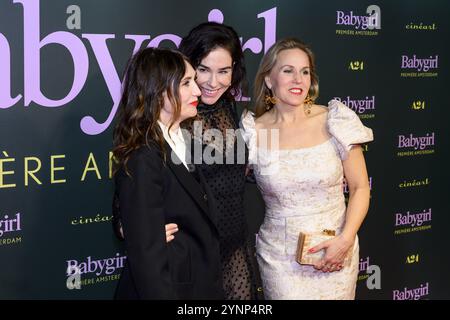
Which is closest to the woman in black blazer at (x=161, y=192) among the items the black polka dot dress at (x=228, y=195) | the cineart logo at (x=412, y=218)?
the black polka dot dress at (x=228, y=195)

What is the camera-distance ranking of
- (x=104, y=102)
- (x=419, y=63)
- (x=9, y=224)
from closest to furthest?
(x=9, y=224), (x=104, y=102), (x=419, y=63)

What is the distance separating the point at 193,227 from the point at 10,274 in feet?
3.75

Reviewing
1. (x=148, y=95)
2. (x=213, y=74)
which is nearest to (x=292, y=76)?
(x=213, y=74)

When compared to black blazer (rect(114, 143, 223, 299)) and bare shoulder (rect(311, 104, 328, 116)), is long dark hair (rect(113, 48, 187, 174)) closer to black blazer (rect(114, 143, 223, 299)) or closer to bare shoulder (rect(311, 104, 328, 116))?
black blazer (rect(114, 143, 223, 299))

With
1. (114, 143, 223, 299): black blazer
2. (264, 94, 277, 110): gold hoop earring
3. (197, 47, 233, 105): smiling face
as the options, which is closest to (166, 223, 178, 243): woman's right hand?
(114, 143, 223, 299): black blazer

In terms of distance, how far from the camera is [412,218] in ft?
14.8

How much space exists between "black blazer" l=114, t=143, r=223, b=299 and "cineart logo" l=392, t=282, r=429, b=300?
8.15 feet

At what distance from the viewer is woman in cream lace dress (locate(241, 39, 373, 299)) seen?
2781 millimetres

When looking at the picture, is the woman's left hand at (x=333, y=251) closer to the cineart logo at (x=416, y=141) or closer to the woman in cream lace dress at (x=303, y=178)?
the woman in cream lace dress at (x=303, y=178)

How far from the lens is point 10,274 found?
2922mm

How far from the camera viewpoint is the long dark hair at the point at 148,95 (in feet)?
7.14

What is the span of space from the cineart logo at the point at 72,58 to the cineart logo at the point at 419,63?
5.92ft

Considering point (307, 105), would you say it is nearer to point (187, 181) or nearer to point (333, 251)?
point (333, 251)

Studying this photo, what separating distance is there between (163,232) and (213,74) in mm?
804
